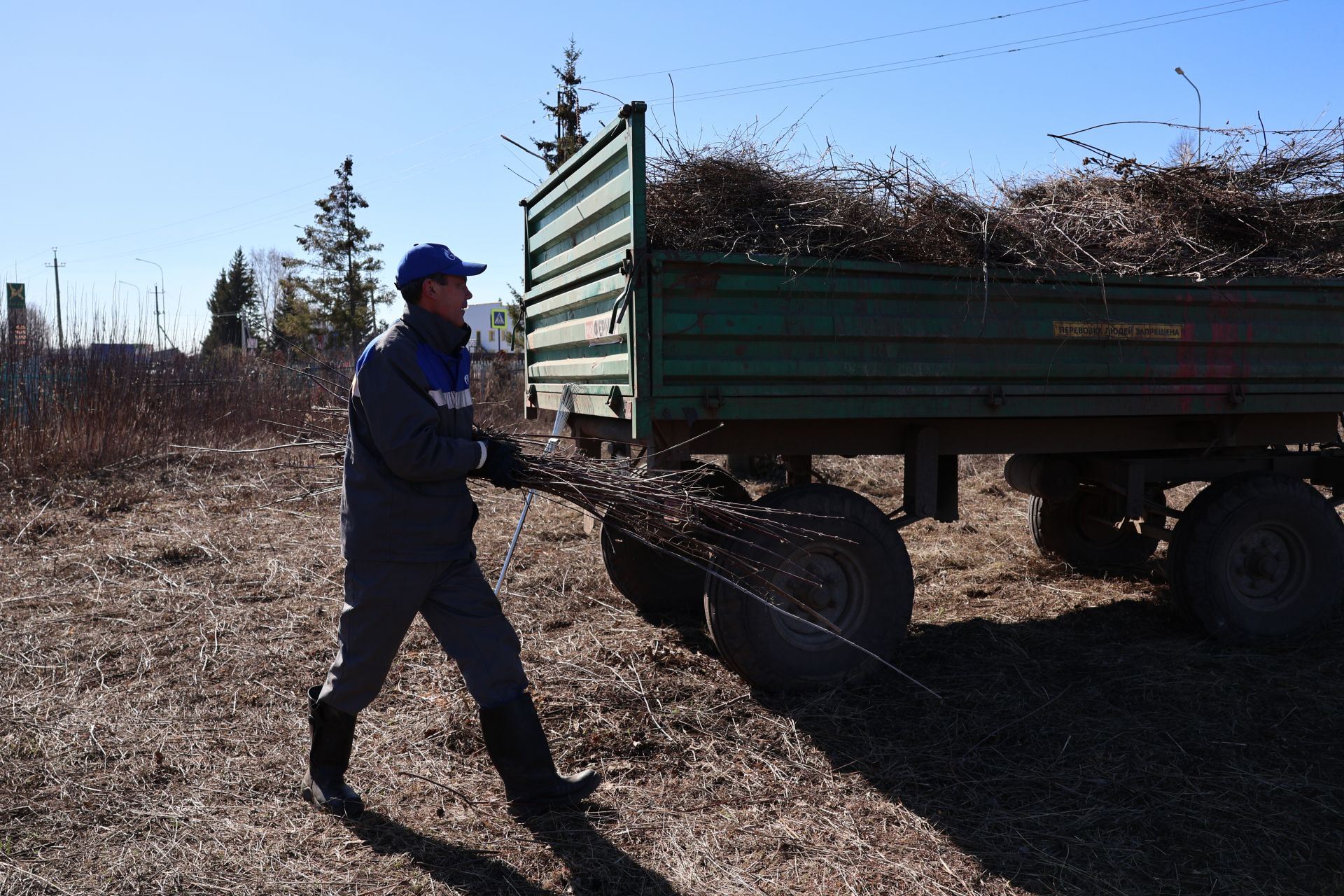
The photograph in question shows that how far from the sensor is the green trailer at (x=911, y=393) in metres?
4.15

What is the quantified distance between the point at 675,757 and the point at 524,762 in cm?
71

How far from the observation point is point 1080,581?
21.8 feet

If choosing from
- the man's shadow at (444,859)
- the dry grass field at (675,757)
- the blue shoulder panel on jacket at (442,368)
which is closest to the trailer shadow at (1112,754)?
the dry grass field at (675,757)

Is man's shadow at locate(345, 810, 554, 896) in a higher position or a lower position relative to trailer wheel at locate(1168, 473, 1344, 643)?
lower

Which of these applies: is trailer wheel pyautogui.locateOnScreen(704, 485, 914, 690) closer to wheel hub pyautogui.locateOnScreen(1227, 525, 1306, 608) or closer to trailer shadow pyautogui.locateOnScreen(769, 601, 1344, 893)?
trailer shadow pyautogui.locateOnScreen(769, 601, 1344, 893)

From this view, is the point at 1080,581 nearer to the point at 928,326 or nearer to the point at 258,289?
the point at 928,326

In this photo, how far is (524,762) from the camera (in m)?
3.30

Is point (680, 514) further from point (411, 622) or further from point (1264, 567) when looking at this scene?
point (1264, 567)

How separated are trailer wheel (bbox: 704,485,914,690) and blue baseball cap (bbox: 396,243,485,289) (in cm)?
167

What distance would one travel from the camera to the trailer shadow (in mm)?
3182

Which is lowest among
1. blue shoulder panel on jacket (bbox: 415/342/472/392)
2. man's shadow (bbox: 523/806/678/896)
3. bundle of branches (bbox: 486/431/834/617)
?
man's shadow (bbox: 523/806/678/896)

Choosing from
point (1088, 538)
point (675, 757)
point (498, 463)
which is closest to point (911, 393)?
point (675, 757)

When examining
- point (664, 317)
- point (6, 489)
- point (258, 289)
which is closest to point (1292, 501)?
point (664, 317)

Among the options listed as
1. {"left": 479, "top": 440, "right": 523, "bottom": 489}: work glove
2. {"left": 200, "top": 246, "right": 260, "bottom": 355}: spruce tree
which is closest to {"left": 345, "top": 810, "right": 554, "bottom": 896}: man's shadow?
{"left": 479, "top": 440, "right": 523, "bottom": 489}: work glove
